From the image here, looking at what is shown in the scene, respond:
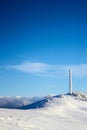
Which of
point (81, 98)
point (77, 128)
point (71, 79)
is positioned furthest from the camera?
point (71, 79)

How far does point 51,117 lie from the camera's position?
34.9 meters

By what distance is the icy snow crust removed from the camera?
2697cm

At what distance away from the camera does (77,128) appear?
3109 centimetres

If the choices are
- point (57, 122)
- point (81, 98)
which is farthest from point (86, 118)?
point (81, 98)

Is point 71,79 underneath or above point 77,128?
above

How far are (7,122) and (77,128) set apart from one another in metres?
8.64

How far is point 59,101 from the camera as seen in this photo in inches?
1938

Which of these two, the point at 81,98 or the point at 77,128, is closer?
the point at 77,128

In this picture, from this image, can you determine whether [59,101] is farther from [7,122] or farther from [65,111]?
[7,122]

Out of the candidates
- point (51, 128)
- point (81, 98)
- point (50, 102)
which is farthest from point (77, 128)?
point (81, 98)

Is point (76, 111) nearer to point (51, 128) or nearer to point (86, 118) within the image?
point (86, 118)

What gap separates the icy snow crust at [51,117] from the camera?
88.5ft

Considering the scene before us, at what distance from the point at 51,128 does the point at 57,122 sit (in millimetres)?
3320

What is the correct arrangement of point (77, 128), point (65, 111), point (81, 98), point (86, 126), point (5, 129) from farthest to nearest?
point (81, 98) → point (65, 111) → point (86, 126) → point (77, 128) → point (5, 129)
